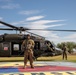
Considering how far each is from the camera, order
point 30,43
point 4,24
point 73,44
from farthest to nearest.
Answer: point 73,44 → point 4,24 → point 30,43

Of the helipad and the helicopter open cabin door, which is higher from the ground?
the helicopter open cabin door

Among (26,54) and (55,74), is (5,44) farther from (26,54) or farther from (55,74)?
(55,74)

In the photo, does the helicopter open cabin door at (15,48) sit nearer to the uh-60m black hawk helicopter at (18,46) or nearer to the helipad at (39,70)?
the uh-60m black hawk helicopter at (18,46)

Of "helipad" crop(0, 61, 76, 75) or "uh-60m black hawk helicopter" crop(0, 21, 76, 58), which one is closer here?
"helipad" crop(0, 61, 76, 75)

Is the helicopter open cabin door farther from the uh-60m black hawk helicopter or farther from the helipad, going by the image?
the helipad

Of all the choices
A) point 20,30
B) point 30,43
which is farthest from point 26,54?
point 20,30

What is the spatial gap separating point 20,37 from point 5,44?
1.66 meters

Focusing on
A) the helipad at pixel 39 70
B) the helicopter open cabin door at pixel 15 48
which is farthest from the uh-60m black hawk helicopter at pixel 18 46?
the helipad at pixel 39 70

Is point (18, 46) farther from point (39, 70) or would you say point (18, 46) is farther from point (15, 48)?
point (39, 70)

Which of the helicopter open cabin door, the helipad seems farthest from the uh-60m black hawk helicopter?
the helipad

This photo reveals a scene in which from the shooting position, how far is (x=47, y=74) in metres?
11.0

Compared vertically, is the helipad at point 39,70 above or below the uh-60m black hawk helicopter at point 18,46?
below

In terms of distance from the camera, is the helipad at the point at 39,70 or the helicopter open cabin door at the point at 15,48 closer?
the helipad at the point at 39,70

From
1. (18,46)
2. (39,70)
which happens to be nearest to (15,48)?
(18,46)
